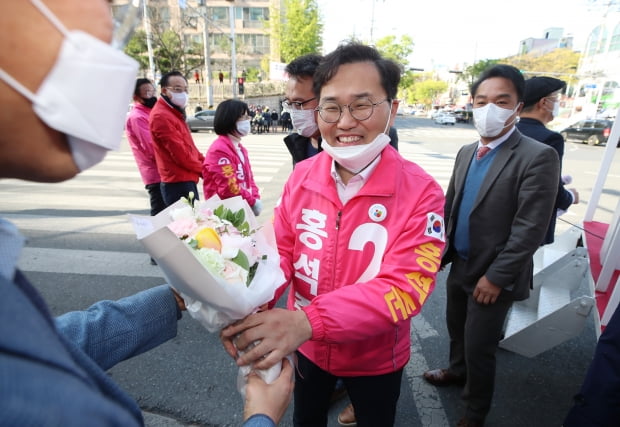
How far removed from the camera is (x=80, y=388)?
1.60 feet

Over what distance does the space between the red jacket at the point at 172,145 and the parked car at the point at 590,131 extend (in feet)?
72.7

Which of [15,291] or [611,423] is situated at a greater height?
[15,291]

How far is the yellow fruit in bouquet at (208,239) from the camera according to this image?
3.67 feet

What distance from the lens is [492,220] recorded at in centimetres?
204

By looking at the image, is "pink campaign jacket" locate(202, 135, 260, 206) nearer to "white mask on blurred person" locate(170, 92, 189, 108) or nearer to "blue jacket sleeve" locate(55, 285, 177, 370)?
"white mask on blurred person" locate(170, 92, 189, 108)

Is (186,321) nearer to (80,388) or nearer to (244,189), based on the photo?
(244,189)

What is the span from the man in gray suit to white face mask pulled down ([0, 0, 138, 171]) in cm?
198

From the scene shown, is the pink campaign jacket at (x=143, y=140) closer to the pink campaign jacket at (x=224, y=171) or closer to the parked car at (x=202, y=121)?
the pink campaign jacket at (x=224, y=171)

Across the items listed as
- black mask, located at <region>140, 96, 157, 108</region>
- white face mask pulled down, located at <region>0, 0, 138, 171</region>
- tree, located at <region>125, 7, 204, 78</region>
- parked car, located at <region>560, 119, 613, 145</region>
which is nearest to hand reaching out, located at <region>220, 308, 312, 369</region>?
white face mask pulled down, located at <region>0, 0, 138, 171</region>

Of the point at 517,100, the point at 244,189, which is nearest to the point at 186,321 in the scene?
the point at 244,189

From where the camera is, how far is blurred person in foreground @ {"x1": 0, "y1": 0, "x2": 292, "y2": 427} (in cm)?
44

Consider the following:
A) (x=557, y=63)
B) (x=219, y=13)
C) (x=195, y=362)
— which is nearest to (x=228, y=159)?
(x=195, y=362)

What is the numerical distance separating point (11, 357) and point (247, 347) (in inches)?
30.5

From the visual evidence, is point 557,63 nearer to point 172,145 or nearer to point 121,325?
point 172,145
